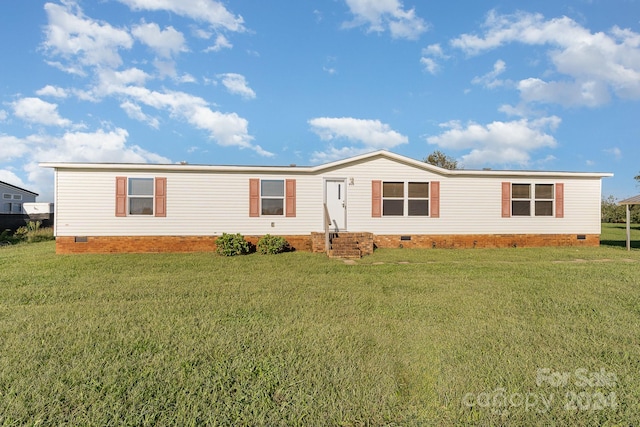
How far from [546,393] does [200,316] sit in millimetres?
3588

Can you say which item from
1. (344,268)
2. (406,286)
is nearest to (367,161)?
(344,268)

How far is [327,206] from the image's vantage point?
12.0 meters

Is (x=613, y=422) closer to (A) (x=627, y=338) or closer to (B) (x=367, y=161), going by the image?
(A) (x=627, y=338)

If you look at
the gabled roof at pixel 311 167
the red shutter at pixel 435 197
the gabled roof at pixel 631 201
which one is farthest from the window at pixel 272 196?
the gabled roof at pixel 631 201

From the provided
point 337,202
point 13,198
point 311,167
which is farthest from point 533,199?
point 13,198

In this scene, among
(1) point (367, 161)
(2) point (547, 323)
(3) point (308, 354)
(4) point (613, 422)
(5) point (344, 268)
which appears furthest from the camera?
(1) point (367, 161)

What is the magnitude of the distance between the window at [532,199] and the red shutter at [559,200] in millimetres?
204

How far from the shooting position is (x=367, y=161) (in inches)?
473

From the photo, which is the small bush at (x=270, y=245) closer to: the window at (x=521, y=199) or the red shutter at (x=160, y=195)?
the red shutter at (x=160, y=195)

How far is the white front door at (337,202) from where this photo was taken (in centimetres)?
1195

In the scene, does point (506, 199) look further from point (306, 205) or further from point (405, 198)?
point (306, 205)

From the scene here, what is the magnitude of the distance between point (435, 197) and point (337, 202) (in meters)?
3.56

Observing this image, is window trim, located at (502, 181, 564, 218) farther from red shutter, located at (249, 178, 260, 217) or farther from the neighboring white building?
the neighboring white building

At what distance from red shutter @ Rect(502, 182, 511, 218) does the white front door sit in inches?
231
